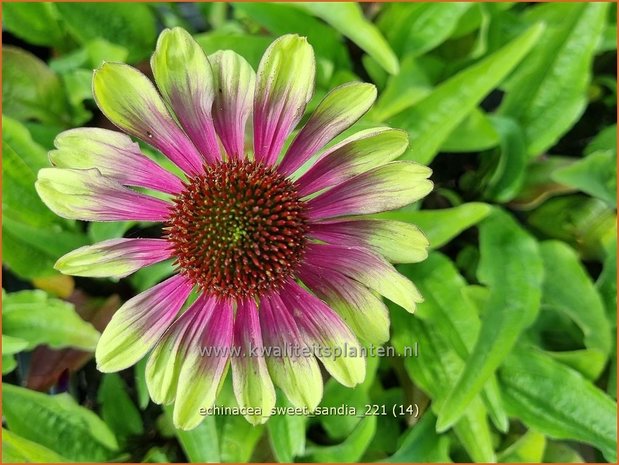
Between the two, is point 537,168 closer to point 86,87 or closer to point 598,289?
point 598,289

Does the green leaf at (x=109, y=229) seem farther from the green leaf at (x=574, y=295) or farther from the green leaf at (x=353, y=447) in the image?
the green leaf at (x=574, y=295)

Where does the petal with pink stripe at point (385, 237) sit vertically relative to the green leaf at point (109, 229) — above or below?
above

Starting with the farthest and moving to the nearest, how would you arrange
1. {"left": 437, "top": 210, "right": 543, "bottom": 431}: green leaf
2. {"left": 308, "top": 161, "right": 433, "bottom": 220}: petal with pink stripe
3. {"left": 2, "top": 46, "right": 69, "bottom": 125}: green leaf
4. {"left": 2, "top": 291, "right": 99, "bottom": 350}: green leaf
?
{"left": 2, "top": 46, "right": 69, "bottom": 125}: green leaf
{"left": 2, "top": 291, "right": 99, "bottom": 350}: green leaf
{"left": 437, "top": 210, "right": 543, "bottom": 431}: green leaf
{"left": 308, "top": 161, "right": 433, "bottom": 220}: petal with pink stripe

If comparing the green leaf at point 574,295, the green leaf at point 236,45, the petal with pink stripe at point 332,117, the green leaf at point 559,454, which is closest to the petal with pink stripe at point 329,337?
the petal with pink stripe at point 332,117

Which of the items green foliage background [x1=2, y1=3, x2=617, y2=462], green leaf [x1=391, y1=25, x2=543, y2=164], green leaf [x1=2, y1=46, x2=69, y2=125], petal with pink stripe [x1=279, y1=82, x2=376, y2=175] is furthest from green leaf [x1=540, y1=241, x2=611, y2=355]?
green leaf [x1=2, y1=46, x2=69, y2=125]

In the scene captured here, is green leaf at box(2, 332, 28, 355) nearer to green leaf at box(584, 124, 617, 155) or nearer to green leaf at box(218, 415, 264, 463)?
green leaf at box(218, 415, 264, 463)
